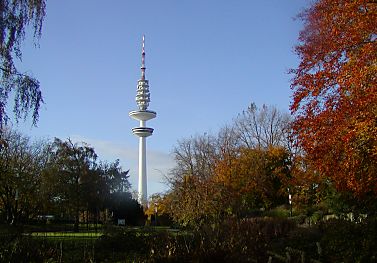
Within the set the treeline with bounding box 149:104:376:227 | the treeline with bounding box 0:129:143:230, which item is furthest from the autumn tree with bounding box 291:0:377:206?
the treeline with bounding box 0:129:143:230

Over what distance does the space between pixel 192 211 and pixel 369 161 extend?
1291 cm

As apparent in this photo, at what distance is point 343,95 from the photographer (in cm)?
1532

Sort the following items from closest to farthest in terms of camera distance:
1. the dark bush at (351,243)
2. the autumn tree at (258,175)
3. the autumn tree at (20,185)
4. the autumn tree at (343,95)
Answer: the dark bush at (351,243) < the autumn tree at (343,95) < the autumn tree at (20,185) < the autumn tree at (258,175)

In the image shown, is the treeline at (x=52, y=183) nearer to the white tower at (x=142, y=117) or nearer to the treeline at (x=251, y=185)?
the treeline at (x=251, y=185)

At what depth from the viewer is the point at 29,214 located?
132 ft

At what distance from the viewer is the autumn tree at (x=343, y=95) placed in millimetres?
14625

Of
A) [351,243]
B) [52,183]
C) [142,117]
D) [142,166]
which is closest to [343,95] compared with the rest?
[351,243]

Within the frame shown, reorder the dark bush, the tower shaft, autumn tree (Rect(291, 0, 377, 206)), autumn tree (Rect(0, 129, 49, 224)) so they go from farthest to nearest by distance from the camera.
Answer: the tower shaft → autumn tree (Rect(0, 129, 49, 224)) → autumn tree (Rect(291, 0, 377, 206)) → the dark bush

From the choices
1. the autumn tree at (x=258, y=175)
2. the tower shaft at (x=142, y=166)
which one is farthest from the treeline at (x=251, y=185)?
the tower shaft at (x=142, y=166)

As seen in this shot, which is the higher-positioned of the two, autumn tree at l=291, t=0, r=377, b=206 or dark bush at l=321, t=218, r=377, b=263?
autumn tree at l=291, t=0, r=377, b=206

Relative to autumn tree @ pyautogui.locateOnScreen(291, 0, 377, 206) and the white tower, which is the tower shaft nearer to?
the white tower

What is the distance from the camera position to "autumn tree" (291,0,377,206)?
14625 mm

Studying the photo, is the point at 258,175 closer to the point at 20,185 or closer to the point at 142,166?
the point at 20,185

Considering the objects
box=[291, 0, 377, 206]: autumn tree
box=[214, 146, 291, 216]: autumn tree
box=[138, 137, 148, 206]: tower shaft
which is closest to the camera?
box=[291, 0, 377, 206]: autumn tree
